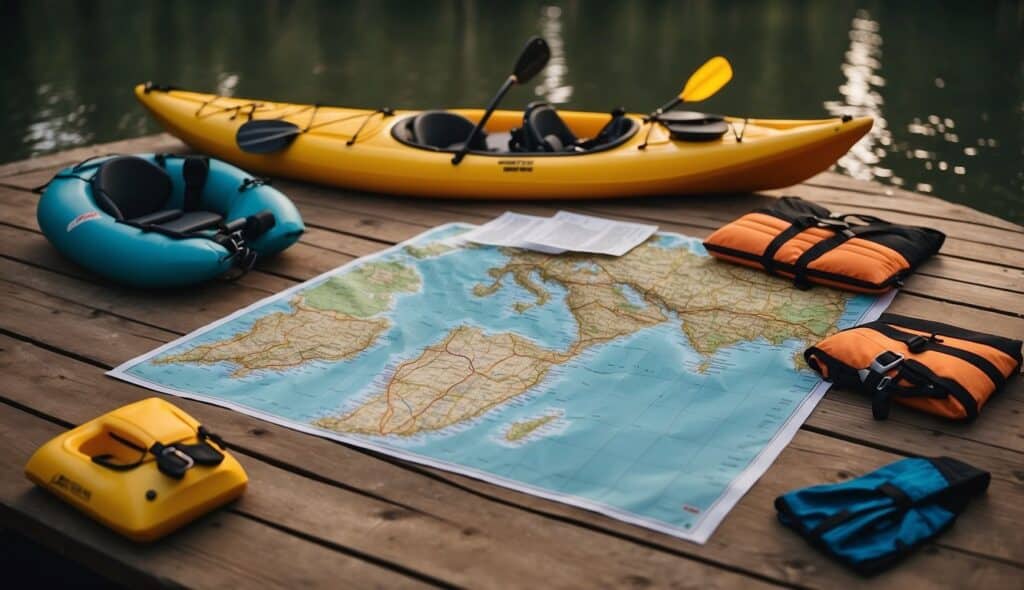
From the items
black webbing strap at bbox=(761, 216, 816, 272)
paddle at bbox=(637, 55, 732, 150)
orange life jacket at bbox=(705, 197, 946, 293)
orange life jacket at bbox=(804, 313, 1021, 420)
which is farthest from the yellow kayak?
orange life jacket at bbox=(804, 313, 1021, 420)

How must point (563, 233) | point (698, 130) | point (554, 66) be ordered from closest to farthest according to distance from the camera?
point (563, 233) < point (698, 130) < point (554, 66)

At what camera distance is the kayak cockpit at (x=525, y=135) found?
12.0 ft

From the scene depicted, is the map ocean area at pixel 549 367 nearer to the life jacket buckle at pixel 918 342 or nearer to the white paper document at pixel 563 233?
the white paper document at pixel 563 233

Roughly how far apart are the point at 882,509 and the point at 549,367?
0.88 meters

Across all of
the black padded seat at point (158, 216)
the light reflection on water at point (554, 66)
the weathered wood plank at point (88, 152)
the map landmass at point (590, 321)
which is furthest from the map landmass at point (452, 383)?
the light reflection on water at point (554, 66)

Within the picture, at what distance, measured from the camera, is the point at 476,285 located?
2.90 metres

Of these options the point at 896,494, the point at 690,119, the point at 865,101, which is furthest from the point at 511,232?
the point at 865,101

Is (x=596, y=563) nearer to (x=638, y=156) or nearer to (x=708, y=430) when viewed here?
(x=708, y=430)

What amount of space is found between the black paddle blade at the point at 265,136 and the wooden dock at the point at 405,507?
1.05 meters

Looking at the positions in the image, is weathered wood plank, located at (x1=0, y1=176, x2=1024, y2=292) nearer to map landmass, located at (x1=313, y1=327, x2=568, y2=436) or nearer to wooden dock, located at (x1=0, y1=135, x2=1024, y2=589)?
wooden dock, located at (x1=0, y1=135, x2=1024, y2=589)

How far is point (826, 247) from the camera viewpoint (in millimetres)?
2873

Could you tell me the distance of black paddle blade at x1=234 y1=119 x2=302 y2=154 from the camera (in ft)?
12.4

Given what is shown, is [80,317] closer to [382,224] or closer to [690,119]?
[382,224]

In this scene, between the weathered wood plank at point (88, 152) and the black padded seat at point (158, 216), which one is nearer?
the black padded seat at point (158, 216)
